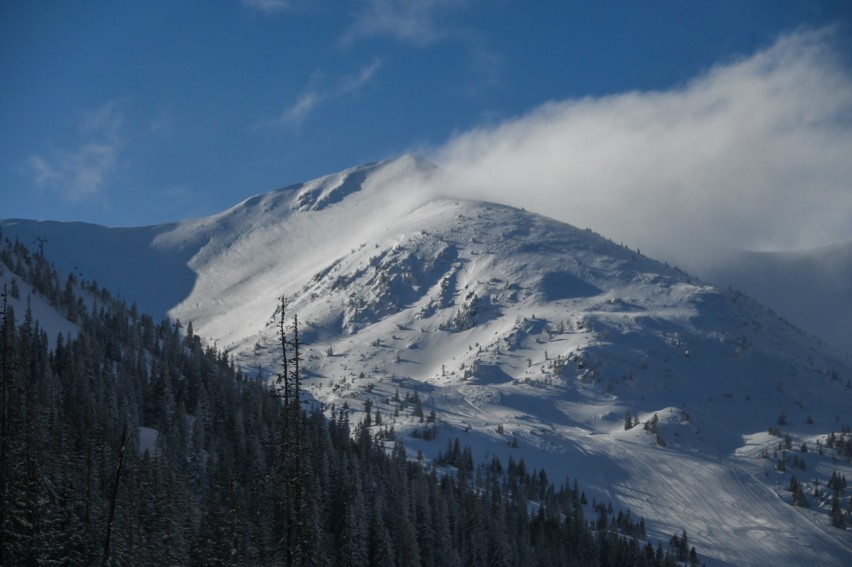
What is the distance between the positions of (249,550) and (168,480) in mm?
17360

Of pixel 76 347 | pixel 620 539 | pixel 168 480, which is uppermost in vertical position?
pixel 76 347

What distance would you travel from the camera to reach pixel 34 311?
189 meters

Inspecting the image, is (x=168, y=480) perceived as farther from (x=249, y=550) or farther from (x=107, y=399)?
(x=107, y=399)

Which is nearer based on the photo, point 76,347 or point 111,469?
point 111,469

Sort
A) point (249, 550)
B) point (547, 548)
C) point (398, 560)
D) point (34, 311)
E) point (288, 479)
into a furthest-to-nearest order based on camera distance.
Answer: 1. point (34, 311)
2. point (547, 548)
3. point (398, 560)
4. point (249, 550)
5. point (288, 479)

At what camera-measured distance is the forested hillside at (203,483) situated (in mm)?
61094

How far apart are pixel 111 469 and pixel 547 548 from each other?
262 ft

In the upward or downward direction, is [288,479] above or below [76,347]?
below

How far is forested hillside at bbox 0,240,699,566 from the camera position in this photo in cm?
6109

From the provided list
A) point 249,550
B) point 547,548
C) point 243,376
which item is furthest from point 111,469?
point 243,376

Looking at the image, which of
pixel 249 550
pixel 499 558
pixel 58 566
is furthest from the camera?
pixel 499 558

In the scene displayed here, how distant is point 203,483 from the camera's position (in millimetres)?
119500

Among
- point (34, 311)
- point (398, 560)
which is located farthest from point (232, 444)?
point (34, 311)

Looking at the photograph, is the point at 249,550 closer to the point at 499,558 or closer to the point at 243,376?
the point at 499,558
